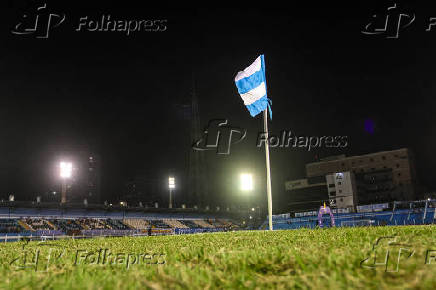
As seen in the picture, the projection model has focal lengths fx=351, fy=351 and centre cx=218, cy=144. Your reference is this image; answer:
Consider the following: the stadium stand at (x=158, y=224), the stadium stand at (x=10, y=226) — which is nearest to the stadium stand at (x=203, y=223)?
the stadium stand at (x=158, y=224)

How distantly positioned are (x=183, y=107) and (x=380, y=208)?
193 ft

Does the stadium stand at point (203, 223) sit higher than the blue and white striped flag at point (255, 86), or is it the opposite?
the blue and white striped flag at point (255, 86)

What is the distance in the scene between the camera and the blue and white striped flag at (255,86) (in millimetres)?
15570

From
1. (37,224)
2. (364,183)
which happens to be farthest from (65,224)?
(364,183)

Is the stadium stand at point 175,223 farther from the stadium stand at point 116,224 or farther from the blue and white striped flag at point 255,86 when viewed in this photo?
the blue and white striped flag at point 255,86

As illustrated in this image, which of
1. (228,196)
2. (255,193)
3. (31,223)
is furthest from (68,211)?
(255,193)

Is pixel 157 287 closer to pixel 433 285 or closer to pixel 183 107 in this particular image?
pixel 433 285

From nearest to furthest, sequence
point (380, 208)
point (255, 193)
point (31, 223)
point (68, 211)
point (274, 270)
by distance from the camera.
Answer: point (274, 270), point (31, 223), point (68, 211), point (380, 208), point (255, 193)

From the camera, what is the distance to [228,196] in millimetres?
122500

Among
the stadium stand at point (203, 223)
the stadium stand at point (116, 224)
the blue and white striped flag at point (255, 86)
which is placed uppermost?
the blue and white striped flag at point (255, 86)

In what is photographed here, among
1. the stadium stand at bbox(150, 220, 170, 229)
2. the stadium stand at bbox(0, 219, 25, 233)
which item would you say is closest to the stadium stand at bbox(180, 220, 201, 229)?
the stadium stand at bbox(150, 220, 170, 229)

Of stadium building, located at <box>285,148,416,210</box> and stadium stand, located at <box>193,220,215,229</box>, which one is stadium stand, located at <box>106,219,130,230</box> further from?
stadium building, located at <box>285,148,416,210</box>

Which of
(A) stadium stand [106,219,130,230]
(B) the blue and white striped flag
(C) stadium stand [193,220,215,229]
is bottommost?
(C) stadium stand [193,220,215,229]

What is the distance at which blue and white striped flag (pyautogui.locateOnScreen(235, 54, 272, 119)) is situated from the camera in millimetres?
15570
